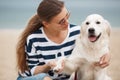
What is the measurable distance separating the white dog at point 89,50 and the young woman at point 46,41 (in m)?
0.06

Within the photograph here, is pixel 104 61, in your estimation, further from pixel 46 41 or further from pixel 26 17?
pixel 26 17

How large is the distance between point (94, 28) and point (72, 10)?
1.89m

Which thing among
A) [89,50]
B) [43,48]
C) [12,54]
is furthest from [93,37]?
[12,54]

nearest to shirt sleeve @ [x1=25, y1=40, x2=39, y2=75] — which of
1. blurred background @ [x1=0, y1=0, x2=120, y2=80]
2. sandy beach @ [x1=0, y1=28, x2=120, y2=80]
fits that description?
sandy beach @ [x1=0, y1=28, x2=120, y2=80]

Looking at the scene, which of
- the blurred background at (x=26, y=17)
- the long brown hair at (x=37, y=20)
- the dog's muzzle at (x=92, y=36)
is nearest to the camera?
the dog's muzzle at (x=92, y=36)

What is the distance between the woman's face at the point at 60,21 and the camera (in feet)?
8.63

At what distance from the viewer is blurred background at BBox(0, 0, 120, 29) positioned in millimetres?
4219

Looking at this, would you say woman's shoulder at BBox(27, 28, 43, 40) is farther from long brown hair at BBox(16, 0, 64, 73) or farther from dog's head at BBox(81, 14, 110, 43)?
dog's head at BBox(81, 14, 110, 43)

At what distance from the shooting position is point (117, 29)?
448 centimetres

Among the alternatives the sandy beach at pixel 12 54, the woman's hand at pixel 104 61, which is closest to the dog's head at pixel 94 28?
Result: the woman's hand at pixel 104 61

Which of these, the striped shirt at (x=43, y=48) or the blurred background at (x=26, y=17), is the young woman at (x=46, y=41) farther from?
the blurred background at (x=26, y=17)

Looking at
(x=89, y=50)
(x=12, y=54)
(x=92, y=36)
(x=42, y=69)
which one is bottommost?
(x=12, y=54)

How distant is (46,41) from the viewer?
106 inches

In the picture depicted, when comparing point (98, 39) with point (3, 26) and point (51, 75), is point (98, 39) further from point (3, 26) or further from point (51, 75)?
point (3, 26)
